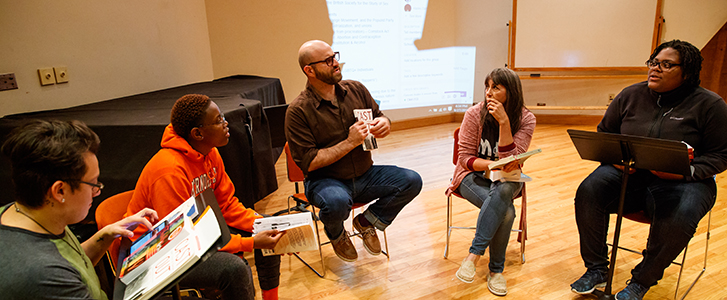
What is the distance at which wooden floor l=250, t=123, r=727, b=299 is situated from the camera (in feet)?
7.36

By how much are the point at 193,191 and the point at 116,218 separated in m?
0.28

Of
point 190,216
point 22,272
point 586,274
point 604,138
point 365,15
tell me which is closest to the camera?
point 22,272

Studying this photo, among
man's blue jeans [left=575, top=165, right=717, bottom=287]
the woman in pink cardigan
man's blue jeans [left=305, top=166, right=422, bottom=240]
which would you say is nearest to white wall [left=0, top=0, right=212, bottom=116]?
man's blue jeans [left=305, top=166, right=422, bottom=240]

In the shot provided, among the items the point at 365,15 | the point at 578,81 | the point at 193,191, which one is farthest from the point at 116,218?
the point at 578,81

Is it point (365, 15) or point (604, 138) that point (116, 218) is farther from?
point (365, 15)

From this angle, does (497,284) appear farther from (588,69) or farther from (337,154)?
(588,69)

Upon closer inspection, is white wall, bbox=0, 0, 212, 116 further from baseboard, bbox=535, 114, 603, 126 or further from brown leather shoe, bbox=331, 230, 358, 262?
baseboard, bbox=535, 114, 603, 126

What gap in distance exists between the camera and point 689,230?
1.90 meters

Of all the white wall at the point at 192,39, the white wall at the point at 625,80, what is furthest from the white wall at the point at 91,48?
the white wall at the point at 625,80

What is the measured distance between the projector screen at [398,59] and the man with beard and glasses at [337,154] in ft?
10.5

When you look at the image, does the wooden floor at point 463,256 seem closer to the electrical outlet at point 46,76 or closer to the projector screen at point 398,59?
the electrical outlet at point 46,76

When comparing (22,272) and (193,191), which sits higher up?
(22,272)

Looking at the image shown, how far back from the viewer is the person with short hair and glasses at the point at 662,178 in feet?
6.38

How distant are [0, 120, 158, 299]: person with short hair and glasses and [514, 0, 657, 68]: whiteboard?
5.77 metres
